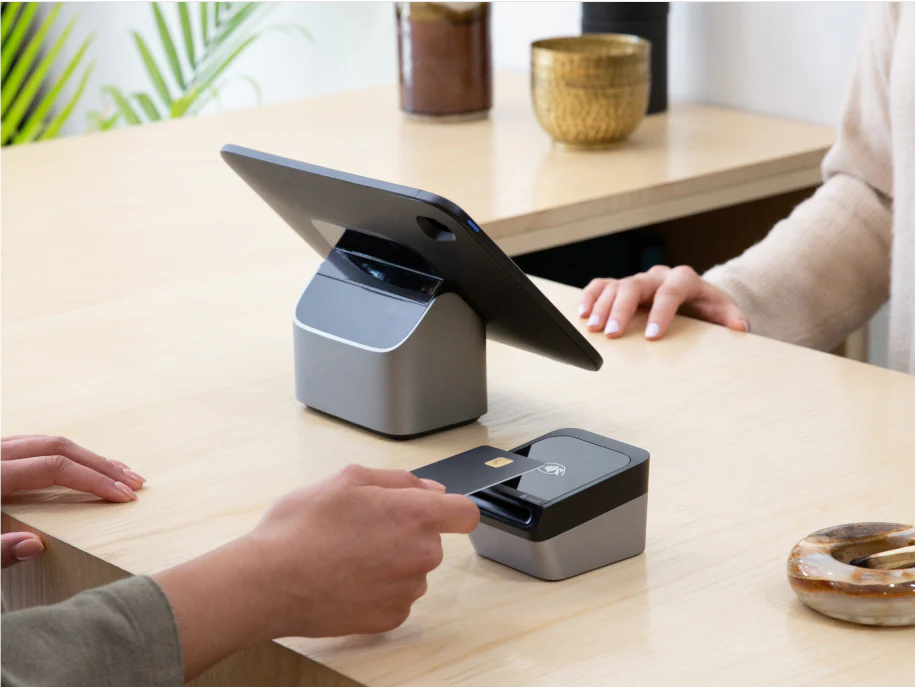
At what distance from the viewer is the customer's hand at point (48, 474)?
2.87 feet

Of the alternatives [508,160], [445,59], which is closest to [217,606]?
[508,160]

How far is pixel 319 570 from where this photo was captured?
74 cm

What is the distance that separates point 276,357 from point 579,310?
301mm

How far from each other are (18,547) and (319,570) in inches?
9.9

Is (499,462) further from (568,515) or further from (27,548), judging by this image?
(27,548)

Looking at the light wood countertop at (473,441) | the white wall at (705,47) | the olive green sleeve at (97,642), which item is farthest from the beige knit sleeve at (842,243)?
the olive green sleeve at (97,642)

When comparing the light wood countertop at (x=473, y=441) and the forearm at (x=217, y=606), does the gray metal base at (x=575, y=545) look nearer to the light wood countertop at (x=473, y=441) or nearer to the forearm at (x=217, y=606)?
the light wood countertop at (x=473, y=441)

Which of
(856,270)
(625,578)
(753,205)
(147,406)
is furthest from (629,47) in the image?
(625,578)

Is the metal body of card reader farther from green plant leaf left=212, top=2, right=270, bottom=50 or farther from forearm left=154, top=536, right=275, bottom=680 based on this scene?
green plant leaf left=212, top=2, right=270, bottom=50

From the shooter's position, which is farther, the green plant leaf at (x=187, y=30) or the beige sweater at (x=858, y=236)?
the green plant leaf at (x=187, y=30)

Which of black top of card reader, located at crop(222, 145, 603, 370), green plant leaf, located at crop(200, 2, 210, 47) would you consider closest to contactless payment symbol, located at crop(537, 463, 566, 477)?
black top of card reader, located at crop(222, 145, 603, 370)

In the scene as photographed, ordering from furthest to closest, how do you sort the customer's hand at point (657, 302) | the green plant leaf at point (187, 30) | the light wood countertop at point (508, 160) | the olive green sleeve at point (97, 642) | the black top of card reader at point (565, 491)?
the green plant leaf at point (187, 30) → the light wood countertop at point (508, 160) → the customer's hand at point (657, 302) → the black top of card reader at point (565, 491) → the olive green sleeve at point (97, 642)

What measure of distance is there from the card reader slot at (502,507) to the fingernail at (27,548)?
30cm

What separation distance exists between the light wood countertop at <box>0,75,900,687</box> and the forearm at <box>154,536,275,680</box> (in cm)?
3
